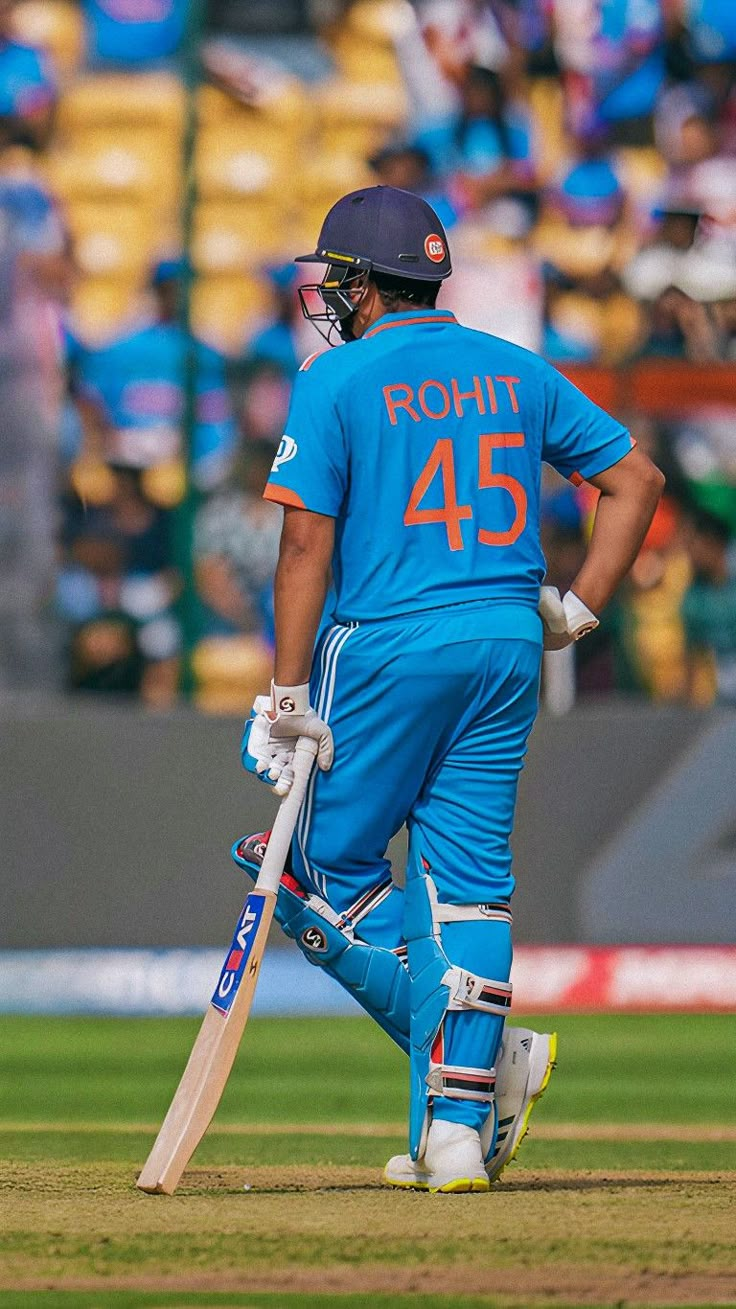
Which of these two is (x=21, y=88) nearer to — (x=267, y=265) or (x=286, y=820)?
(x=267, y=265)

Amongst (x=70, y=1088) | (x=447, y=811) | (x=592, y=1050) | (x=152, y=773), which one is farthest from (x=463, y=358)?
(x=152, y=773)

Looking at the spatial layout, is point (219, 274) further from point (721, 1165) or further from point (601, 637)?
point (721, 1165)

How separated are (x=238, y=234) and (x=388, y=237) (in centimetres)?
859

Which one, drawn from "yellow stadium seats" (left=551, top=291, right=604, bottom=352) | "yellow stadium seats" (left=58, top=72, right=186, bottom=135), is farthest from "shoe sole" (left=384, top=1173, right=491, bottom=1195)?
"yellow stadium seats" (left=58, top=72, right=186, bottom=135)

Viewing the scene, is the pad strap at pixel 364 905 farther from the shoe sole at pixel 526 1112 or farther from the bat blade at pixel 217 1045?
the shoe sole at pixel 526 1112

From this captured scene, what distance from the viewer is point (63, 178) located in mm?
13469

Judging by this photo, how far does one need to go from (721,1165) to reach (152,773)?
158 inches

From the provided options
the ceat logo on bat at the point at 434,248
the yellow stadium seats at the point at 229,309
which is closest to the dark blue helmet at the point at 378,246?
the ceat logo on bat at the point at 434,248

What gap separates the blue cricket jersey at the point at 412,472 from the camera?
455 cm

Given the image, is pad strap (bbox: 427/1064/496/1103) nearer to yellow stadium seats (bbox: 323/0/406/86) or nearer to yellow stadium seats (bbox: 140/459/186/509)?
yellow stadium seats (bbox: 140/459/186/509)

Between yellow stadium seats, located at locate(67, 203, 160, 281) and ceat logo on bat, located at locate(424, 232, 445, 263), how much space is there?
8.52 metres

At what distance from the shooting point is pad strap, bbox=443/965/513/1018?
4562 millimetres

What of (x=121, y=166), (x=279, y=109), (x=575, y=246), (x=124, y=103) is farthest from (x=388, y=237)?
(x=124, y=103)

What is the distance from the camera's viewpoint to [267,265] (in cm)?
1286
